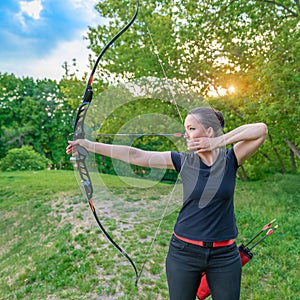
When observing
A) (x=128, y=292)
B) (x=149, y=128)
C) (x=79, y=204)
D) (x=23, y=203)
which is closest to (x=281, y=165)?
(x=79, y=204)

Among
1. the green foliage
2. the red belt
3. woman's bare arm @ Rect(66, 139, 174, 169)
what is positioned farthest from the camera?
the green foliage

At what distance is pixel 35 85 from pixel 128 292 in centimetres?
2208

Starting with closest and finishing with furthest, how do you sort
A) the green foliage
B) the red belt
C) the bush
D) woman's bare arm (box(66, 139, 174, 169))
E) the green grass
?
the red belt < woman's bare arm (box(66, 139, 174, 169)) < the green grass < the green foliage < the bush

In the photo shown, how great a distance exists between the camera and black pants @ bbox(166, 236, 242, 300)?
1.23m

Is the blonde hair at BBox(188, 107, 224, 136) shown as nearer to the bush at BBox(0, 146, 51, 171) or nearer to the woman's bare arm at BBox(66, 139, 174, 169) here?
the woman's bare arm at BBox(66, 139, 174, 169)

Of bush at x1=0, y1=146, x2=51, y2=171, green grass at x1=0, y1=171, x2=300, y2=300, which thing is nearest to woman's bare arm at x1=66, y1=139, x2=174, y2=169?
green grass at x1=0, y1=171, x2=300, y2=300

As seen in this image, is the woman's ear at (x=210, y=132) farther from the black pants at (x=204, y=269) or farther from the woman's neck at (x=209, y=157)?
the black pants at (x=204, y=269)

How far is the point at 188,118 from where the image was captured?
1271mm

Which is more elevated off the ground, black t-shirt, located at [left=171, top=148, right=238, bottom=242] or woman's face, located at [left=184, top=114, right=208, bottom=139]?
woman's face, located at [left=184, top=114, right=208, bottom=139]

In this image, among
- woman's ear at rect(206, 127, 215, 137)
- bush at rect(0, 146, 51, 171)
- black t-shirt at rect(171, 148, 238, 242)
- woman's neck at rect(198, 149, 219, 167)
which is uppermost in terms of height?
woman's ear at rect(206, 127, 215, 137)

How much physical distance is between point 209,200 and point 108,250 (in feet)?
9.06

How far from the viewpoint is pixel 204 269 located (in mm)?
1248

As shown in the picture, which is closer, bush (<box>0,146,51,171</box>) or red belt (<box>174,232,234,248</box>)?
red belt (<box>174,232,234,248</box>)

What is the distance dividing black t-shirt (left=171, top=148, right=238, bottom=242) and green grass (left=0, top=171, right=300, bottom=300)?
36 cm
